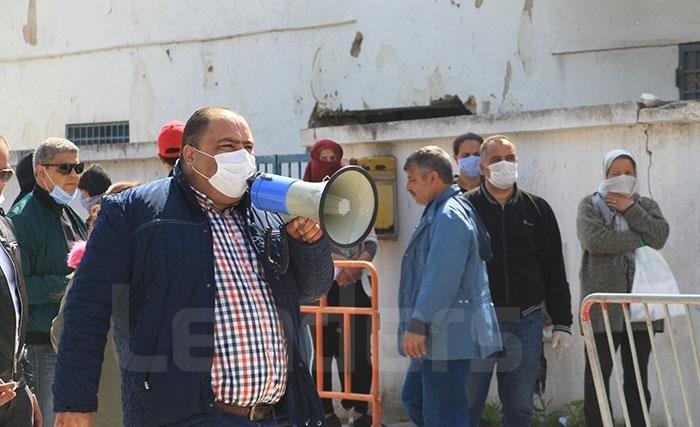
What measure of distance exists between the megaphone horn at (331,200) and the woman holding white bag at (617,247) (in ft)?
11.8

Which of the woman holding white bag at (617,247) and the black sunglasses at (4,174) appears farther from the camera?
the woman holding white bag at (617,247)

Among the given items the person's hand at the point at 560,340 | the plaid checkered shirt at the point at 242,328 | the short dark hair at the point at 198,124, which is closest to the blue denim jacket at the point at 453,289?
the person's hand at the point at 560,340

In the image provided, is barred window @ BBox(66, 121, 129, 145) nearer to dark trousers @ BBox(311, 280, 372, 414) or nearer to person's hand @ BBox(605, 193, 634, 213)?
dark trousers @ BBox(311, 280, 372, 414)

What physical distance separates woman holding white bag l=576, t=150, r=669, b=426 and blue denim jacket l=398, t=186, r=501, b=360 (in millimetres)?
888

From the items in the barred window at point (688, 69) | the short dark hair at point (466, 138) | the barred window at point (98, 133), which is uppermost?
the barred window at point (98, 133)

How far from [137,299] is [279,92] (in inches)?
334

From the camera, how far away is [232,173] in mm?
4293

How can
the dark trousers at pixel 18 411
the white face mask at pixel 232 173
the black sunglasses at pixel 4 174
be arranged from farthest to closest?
the black sunglasses at pixel 4 174 → the dark trousers at pixel 18 411 → the white face mask at pixel 232 173

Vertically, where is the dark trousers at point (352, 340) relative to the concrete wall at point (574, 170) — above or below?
below

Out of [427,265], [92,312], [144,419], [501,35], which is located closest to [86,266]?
[92,312]

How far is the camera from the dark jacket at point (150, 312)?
414cm

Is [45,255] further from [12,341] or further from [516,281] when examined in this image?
[516,281]

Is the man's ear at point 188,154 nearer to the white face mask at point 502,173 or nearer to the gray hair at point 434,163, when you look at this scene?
the gray hair at point 434,163

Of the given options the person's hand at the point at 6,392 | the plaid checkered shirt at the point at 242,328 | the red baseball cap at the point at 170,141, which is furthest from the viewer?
the red baseball cap at the point at 170,141
